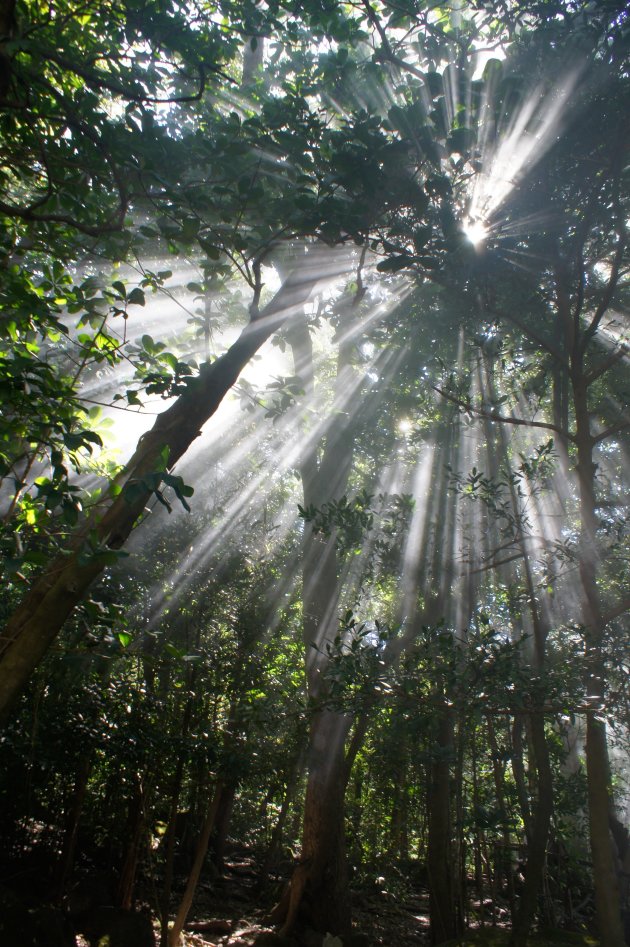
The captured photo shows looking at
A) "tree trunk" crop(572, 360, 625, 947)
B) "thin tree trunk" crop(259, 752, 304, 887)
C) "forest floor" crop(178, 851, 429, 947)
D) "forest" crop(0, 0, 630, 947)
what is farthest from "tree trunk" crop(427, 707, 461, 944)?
"tree trunk" crop(572, 360, 625, 947)

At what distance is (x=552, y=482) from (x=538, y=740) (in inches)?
174

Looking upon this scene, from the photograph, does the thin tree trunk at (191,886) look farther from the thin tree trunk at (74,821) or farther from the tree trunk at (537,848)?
the tree trunk at (537,848)

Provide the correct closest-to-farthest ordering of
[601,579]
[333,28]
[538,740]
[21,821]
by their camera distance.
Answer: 1. [333,28]
2. [538,740]
3. [21,821]
4. [601,579]

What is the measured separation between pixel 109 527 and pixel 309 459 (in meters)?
8.00

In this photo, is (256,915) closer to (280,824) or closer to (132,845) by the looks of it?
(280,824)

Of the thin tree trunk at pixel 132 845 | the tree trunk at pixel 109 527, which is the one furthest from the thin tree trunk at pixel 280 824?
the tree trunk at pixel 109 527

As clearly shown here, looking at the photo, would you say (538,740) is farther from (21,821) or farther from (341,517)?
(21,821)

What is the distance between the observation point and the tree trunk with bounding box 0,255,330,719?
2.06 metres

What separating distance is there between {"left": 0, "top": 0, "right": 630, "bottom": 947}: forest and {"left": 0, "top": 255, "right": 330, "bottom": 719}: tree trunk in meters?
0.02

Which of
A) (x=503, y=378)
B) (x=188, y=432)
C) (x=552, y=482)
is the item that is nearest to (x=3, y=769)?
(x=188, y=432)

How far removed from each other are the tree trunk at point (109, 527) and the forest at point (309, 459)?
0.02 meters

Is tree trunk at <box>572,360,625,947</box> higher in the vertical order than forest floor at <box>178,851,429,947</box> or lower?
higher

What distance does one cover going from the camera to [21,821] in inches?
276

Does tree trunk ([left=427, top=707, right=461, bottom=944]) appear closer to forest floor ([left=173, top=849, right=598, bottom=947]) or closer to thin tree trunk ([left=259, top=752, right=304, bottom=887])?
forest floor ([left=173, top=849, right=598, bottom=947])
